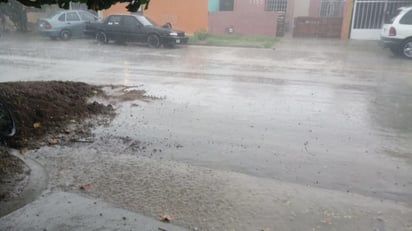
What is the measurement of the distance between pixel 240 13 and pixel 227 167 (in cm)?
1960

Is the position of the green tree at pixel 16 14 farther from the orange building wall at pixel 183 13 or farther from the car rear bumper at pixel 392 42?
the car rear bumper at pixel 392 42

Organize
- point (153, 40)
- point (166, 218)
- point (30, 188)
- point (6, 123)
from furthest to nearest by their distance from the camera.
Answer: point (153, 40) → point (6, 123) → point (30, 188) → point (166, 218)

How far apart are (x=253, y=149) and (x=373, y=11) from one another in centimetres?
1857

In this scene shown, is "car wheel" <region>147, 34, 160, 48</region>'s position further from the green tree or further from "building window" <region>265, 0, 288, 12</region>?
the green tree

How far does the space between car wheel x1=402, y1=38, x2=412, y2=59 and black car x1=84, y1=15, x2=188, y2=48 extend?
9.79 m

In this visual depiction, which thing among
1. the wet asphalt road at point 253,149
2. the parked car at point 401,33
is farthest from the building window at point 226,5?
the wet asphalt road at point 253,149

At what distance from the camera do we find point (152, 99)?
8.98 m

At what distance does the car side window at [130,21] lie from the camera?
18969 mm

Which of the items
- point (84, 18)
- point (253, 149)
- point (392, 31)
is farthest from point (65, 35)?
point (253, 149)

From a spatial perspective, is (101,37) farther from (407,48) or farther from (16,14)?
(407,48)

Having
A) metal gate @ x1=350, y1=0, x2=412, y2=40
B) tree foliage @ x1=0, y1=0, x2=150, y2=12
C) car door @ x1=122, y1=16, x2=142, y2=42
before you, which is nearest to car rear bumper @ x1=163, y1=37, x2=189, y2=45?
car door @ x1=122, y1=16, x2=142, y2=42

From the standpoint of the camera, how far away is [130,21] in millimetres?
19031

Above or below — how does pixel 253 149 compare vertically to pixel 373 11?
below

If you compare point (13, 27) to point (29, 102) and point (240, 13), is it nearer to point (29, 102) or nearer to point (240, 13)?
point (240, 13)
